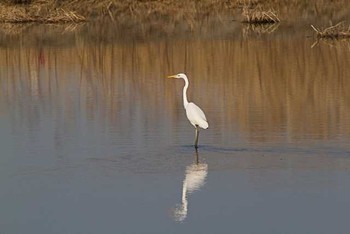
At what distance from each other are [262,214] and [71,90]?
8190mm

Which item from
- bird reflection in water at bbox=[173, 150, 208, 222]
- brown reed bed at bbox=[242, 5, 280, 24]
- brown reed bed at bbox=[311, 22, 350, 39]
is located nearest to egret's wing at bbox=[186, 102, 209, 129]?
bird reflection in water at bbox=[173, 150, 208, 222]

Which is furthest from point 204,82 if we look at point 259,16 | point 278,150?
point 259,16

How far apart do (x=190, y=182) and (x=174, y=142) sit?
2.16 meters

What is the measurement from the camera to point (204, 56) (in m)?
19.6

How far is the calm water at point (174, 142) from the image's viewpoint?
27.4ft

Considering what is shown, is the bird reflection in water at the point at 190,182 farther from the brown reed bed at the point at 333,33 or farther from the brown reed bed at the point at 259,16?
the brown reed bed at the point at 259,16

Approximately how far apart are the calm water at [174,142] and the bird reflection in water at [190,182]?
12 millimetres

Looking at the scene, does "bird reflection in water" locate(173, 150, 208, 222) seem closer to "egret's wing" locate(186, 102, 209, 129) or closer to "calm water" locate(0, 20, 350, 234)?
"calm water" locate(0, 20, 350, 234)

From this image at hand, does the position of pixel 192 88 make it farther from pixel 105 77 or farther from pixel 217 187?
pixel 217 187

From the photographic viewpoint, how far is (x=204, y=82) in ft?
54.1

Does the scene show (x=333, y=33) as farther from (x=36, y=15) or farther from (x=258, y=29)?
(x=36, y=15)

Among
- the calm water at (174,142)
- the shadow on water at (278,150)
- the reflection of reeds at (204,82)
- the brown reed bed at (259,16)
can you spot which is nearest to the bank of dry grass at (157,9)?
the brown reed bed at (259,16)

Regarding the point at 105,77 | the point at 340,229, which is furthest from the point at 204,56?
the point at 340,229

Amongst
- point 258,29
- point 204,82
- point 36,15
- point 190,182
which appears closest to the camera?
point 190,182
